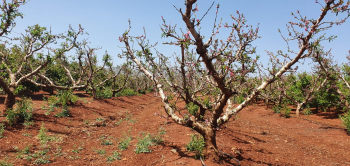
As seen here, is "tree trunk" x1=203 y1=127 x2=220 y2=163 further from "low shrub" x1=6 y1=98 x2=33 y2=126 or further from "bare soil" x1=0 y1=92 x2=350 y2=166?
"low shrub" x1=6 y1=98 x2=33 y2=126

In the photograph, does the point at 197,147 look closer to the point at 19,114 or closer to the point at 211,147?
the point at 211,147

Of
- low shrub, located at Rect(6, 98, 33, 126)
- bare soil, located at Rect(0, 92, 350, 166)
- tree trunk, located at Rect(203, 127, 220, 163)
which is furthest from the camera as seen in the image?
low shrub, located at Rect(6, 98, 33, 126)

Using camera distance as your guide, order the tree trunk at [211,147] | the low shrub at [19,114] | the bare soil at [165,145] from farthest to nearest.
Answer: the low shrub at [19,114]
the bare soil at [165,145]
the tree trunk at [211,147]

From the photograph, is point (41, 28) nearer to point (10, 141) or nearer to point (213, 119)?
point (10, 141)

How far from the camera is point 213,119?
5.62 m

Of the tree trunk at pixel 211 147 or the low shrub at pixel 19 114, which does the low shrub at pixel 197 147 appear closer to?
the tree trunk at pixel 211 147

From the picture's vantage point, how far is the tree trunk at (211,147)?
554cm

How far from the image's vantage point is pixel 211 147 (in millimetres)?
5602

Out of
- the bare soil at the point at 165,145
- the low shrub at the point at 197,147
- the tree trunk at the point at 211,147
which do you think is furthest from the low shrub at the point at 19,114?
the tree trunk at the point at 211,147

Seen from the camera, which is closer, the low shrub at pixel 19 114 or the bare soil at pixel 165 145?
the bare soil at pixel 165 145

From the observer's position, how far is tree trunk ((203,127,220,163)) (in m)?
5.54

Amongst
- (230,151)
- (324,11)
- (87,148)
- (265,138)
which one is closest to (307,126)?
(265,138)

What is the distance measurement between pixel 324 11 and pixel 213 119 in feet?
13.0

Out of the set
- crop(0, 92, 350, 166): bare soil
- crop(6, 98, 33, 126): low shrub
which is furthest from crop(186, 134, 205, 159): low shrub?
crop(6, 98, 33, 126): low shrub
